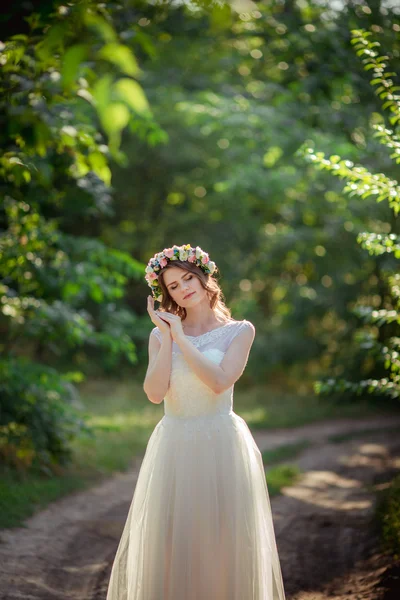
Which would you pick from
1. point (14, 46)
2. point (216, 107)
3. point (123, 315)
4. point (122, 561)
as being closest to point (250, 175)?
point (216, 107)

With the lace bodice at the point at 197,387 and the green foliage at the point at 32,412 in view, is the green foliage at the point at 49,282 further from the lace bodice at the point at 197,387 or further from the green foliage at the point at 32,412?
the lace bodice at the point at 197,387

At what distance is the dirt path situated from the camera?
15.1 ft

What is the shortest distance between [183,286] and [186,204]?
15211mm

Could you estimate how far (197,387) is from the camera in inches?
142

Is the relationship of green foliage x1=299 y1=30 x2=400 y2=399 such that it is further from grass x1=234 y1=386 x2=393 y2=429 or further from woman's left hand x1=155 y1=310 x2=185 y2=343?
grass x1=234 y1=386 x2=393 y2=429

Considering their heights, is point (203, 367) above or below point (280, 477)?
above

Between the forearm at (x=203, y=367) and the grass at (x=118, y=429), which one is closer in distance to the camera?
the forearm at (x=203, y=367)

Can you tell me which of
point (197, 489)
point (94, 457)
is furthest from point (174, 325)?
point (94, 457)

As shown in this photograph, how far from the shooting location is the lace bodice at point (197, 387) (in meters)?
3.60

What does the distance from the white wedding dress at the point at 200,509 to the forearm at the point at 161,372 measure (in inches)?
2.8

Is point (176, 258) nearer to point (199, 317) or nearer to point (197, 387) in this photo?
point (199, 317)

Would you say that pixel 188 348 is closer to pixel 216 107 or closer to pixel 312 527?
pixel 312 527

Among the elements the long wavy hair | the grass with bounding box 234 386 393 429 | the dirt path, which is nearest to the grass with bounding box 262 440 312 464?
the dirt path

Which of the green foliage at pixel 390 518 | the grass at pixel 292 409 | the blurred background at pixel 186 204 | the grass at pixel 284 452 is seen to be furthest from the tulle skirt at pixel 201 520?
the grass at pixel 292 409
